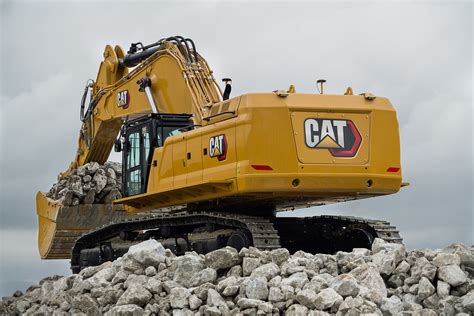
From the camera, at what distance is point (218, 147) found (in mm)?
12344

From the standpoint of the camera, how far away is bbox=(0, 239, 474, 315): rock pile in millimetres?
9438

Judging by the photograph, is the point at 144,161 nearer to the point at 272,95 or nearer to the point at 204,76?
the point at 204,76

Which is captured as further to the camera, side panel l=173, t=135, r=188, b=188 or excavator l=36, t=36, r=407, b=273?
side panel l=173, t=135, r=188, b=188

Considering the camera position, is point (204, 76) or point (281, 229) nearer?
point (281, 229)

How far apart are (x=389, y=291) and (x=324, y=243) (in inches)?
145

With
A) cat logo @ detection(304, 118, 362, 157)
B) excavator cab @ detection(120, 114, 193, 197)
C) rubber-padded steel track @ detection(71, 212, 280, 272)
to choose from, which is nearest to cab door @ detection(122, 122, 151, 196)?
excavator cab @ detection(120, 114, 193, 197)

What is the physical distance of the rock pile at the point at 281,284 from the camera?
944cm

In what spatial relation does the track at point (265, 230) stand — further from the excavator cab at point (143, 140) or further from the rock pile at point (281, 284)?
the rock pile at point (281, 284)

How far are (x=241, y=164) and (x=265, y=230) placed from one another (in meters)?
0.95

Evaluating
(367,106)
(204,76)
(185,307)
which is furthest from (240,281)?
(204,76)

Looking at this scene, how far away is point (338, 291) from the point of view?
9.45 m

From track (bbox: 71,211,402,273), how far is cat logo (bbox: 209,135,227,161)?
87 centimetres

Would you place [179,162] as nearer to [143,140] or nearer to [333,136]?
[143,140]

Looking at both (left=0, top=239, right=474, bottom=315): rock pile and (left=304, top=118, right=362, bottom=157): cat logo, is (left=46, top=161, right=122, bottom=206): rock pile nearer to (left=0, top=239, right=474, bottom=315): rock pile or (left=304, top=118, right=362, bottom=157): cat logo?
(left=0, top=239, right=474, bottom=315): rock pile
